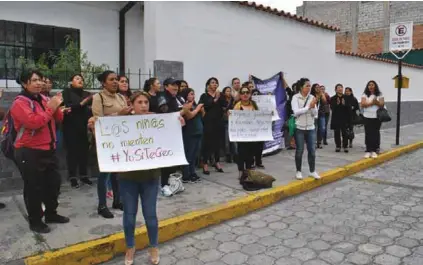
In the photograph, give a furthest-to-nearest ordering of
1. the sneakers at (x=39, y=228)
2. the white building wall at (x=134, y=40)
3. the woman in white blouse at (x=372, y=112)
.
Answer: the white building wall at (x=134, y=40) < the woman in white blouse at (x=372, y=112) < the sneakers at (x=39, y=228)

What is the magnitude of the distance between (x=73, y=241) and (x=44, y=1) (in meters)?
5.56

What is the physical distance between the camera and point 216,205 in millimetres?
4965

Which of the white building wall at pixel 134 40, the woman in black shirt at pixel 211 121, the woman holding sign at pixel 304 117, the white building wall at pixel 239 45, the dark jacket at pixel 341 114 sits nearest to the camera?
the woman holding sign at pixel 304 117

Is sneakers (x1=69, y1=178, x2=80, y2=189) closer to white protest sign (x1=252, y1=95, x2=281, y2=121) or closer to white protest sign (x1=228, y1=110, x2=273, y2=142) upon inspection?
white protest sign (x1=228, y1=110, x2=273, y2=142)

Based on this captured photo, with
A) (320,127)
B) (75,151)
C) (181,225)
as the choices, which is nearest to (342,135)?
(320,127)

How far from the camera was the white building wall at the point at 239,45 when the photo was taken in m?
7.07

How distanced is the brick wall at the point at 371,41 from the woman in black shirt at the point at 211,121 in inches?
684

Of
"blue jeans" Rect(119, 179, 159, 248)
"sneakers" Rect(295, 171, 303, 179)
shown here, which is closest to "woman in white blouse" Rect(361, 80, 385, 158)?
"sneakers" Rect(295, 171, 303, 179)

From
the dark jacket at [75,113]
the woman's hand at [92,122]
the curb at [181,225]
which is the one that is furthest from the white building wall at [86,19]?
the curb at [181,225]

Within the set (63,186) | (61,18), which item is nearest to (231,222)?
(63,186)

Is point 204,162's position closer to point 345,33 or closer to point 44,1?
point 44,1

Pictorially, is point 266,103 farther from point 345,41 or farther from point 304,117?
point 345,41

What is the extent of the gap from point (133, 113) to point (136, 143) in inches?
11.8

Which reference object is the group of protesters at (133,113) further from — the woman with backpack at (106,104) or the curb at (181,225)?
the curb at (181,225)
